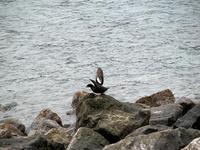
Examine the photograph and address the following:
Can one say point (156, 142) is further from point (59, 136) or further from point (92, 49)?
point (92, 49)

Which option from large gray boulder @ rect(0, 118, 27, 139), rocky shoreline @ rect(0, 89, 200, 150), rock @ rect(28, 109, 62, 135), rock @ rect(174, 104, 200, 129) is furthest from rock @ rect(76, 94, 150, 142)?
rock @ rect(28, 109, 62, 135)

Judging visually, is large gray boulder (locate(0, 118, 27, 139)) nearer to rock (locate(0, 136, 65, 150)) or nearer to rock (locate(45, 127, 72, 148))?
rock (locate(45, 127, 72, 148))

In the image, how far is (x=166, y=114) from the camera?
1284 centimetres

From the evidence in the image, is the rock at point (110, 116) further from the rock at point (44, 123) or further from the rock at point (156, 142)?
the rock at point (44, 123)

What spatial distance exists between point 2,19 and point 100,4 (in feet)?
31.9

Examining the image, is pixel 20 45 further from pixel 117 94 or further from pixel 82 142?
pixel 82 142

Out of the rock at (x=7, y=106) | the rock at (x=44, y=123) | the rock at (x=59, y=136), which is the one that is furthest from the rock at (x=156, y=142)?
the rock at (x=7, y=106)

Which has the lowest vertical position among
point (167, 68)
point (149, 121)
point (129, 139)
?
point (167, 68)

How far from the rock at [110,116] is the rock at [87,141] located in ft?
1.45

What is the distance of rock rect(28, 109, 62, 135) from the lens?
15.1 m

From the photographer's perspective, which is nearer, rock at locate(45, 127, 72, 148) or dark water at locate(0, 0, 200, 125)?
rock at locate(45, 127, 72, 148)

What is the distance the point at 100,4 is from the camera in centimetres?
4294

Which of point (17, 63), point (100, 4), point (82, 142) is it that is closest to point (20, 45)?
point (17, 63)

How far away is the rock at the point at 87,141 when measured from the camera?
10289mm
